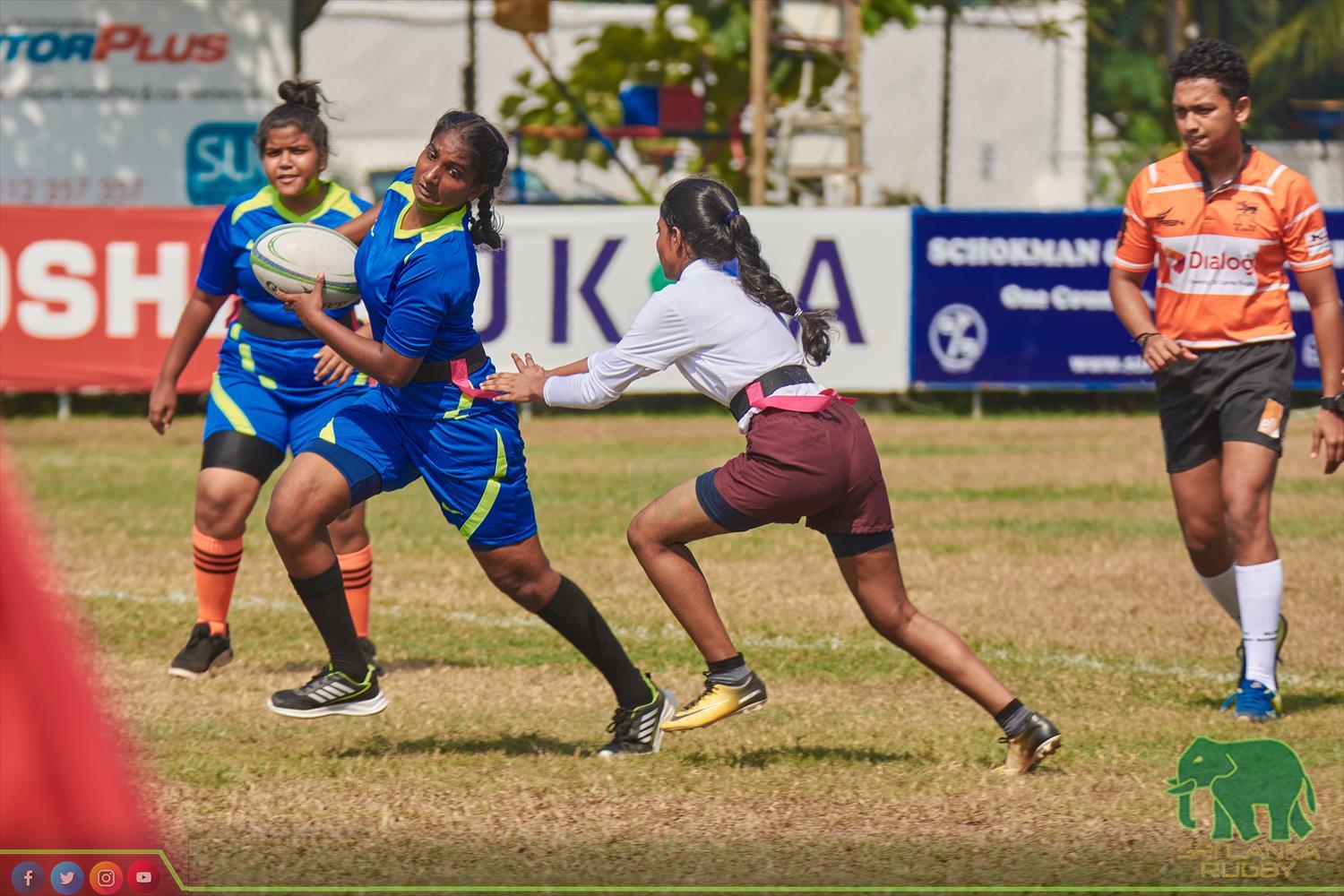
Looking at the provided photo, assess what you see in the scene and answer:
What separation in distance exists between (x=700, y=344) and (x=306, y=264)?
4.50 ft

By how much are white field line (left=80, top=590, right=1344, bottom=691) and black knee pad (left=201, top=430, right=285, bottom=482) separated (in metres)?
1.61

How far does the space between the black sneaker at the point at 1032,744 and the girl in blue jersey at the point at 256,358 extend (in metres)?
2.71

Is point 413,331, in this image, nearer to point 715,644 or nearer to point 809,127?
point 715,644

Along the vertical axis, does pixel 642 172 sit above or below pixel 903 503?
above

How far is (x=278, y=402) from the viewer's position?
7090 millimetres

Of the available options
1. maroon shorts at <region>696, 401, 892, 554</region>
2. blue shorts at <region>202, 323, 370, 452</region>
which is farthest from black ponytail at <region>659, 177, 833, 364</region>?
blue shorts at <region>202, 323, 370, 452</region>

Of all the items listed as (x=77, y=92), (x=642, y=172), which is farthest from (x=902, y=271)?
(x=642, y=172)

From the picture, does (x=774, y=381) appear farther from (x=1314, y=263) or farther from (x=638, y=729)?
(x=1314, y=263)

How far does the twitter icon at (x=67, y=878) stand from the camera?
1.97 meters

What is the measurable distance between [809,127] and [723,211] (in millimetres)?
13103

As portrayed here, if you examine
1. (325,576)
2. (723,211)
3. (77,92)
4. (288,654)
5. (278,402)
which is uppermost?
(77,92)

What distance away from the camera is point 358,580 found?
24.2 ft

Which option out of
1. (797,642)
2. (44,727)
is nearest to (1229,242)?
(797,642)

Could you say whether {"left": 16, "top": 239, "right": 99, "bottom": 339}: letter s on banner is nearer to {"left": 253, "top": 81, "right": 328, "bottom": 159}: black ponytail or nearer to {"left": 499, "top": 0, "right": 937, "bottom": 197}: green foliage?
{"left": 499, "top": 0, "right": 937, "bottom": 197}: green foliage
